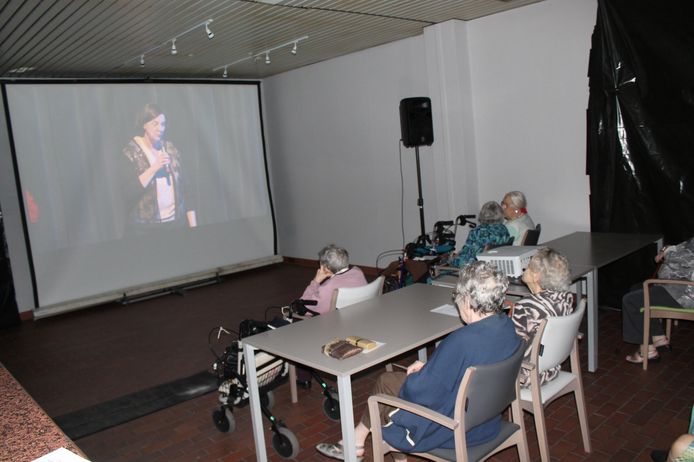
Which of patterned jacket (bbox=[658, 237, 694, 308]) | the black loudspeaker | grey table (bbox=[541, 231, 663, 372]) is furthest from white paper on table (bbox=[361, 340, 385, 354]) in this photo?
the black loudspeaker

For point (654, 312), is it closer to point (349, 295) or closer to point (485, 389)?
point (349, 295)

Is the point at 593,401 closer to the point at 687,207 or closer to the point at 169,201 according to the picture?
the point at 687,207

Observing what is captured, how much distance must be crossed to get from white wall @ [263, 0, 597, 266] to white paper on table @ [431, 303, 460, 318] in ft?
9.73

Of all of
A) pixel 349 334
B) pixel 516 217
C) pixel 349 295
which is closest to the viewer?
pixel 349 334

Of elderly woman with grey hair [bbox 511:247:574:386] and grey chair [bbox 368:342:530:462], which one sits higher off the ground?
elderly woman with grey hair [bbox 511:247:574:386]

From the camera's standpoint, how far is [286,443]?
311cm

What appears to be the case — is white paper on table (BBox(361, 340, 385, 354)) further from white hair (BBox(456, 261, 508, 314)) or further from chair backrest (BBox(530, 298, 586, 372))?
chair backrest (BBox(530, 298, 586, 372))

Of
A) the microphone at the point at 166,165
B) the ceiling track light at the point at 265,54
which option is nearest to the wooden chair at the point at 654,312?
the ceiling track light at the point at 265,54

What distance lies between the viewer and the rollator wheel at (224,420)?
346 cm

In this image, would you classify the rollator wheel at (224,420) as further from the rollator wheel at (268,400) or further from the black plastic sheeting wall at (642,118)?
the black plastic sheeting wall at (642,118)

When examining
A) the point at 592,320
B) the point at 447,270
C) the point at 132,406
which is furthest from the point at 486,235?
the point at 132,406

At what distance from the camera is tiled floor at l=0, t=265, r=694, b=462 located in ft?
10.3

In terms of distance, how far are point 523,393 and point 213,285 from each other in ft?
19.7

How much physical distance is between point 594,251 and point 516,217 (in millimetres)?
797
